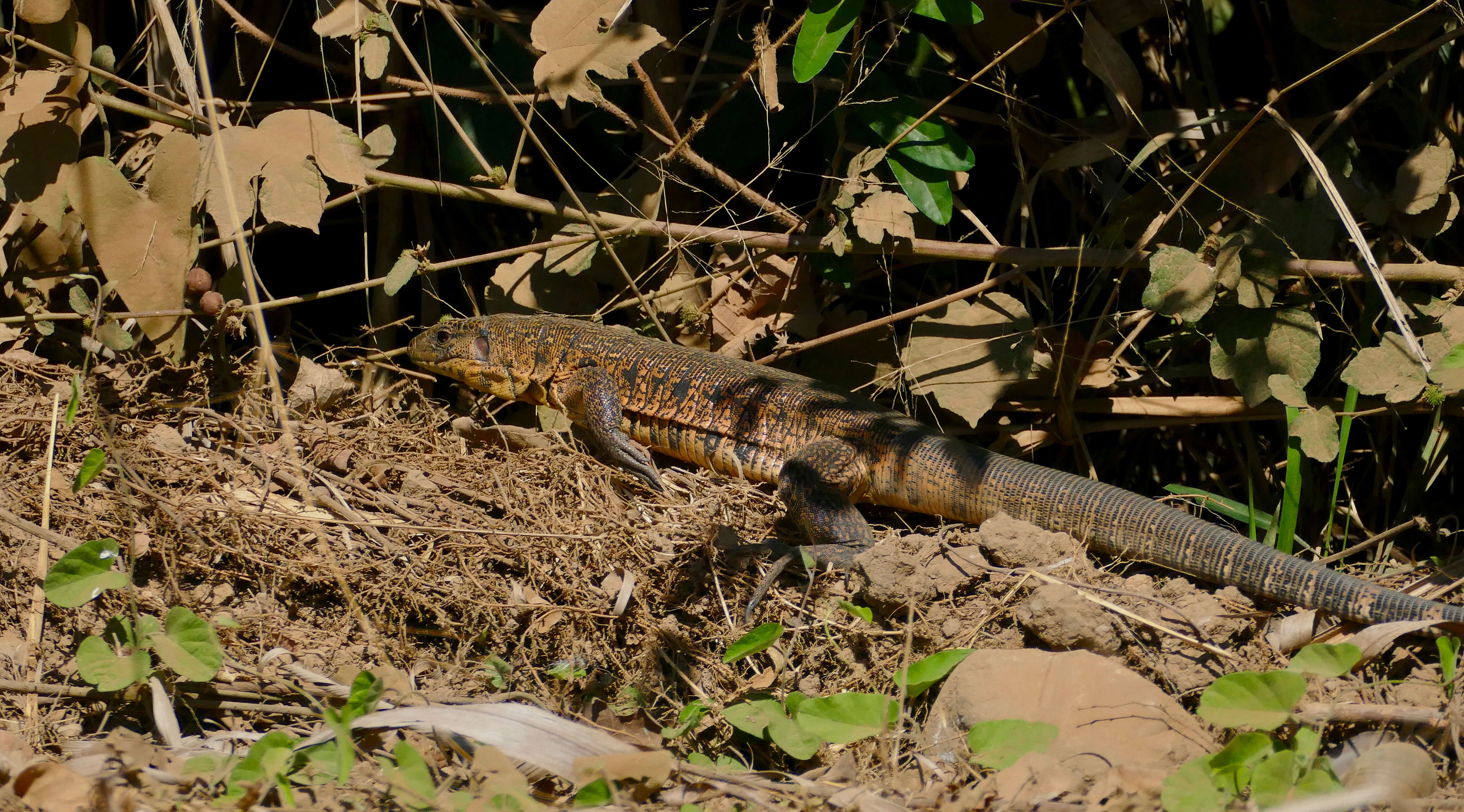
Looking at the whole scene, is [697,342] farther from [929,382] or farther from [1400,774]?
[1400,774]

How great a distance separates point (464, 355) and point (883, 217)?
2047 mm

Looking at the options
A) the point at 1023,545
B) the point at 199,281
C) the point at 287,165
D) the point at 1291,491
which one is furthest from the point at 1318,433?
the point at 199,281

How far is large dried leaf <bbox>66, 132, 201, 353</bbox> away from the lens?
3783mm

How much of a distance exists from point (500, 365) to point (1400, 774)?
3719 millimetres

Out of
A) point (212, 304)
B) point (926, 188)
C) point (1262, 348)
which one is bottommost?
point (1262, 348)

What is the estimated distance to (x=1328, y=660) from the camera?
2.42 metres

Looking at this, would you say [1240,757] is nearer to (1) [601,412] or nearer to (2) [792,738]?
(2) [792,738]

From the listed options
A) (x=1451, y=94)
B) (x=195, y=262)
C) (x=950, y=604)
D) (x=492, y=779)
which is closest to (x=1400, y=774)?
(x=950, y=604)

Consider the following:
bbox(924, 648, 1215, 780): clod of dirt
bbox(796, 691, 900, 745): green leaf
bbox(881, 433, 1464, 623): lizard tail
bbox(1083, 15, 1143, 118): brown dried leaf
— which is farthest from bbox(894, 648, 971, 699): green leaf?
bbox(1083, 15, 1143, 118): brown dried leaf

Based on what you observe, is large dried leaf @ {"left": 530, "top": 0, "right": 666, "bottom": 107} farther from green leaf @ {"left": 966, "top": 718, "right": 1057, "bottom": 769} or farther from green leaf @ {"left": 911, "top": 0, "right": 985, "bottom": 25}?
green leaf @ {"left": 966, "top": 718, "right": 1057, "bottom": 769}

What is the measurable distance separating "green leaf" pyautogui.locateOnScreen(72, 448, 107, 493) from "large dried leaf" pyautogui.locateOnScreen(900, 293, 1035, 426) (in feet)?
9.56

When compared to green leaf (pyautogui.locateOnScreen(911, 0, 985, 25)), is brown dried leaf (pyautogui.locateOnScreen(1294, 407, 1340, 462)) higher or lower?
lower

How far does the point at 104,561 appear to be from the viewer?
2877 mm

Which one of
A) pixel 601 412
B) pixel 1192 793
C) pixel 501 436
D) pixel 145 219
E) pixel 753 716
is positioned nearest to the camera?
pixel 1192 793
